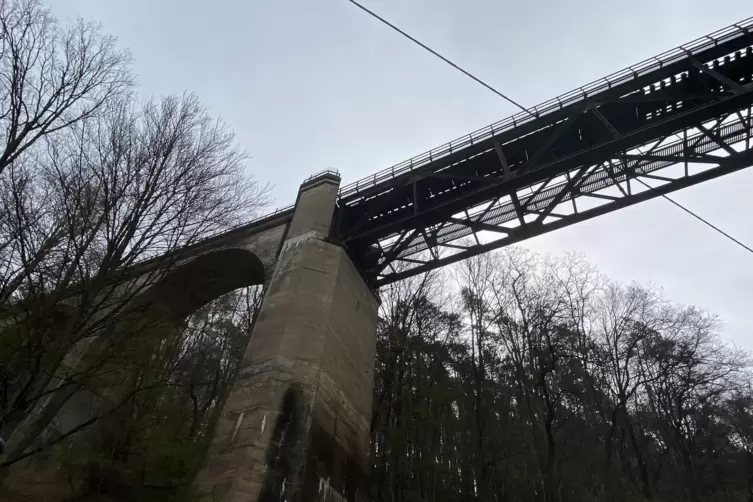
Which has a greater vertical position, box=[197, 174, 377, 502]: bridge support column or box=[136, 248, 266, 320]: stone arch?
box=[136, 248, 266, 320]: stone arch

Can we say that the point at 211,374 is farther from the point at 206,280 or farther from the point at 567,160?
the point at 567,160

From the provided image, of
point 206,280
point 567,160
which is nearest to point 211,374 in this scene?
point 206,280

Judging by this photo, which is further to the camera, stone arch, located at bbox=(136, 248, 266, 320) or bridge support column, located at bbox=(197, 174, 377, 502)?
stone arch, located at bbox=(136, 248, 266, 320)

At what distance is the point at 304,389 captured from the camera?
10109 mm

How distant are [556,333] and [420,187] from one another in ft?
26.9

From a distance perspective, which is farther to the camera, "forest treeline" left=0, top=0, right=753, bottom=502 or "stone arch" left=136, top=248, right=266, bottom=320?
"stone arch" left=136, top=248, right=266, bottom=320

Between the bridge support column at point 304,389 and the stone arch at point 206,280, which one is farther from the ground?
the stone arch at point 206,280

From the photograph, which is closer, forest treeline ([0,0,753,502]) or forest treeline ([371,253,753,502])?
forest treeline ([0,0,753,502])

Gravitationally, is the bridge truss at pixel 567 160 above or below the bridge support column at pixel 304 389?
above

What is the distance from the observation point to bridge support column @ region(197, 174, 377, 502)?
9.04 meters

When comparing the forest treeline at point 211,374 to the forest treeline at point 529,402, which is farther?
the forest treeline at point 529,402

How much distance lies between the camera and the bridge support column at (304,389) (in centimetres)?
904

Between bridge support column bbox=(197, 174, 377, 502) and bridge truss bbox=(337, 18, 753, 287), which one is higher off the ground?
bridge truss bbox=(337, 18, 753, 287)

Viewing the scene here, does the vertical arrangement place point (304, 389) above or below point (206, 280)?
below
